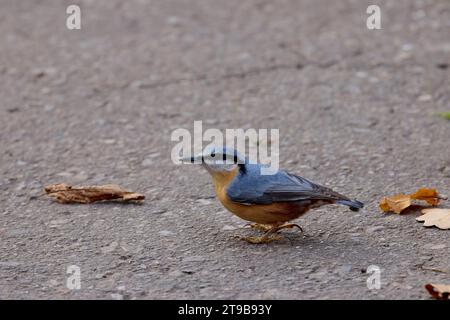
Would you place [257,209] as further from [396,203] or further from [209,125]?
[209,125]

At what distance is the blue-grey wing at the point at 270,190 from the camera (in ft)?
13.1

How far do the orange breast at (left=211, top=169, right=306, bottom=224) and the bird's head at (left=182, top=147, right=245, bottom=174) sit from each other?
0.03 m

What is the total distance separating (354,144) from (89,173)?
65.7 inches

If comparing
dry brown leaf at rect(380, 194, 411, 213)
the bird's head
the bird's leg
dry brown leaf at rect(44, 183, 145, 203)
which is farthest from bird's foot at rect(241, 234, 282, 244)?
dry brown leaf at rect(44, 183, 145, 203)

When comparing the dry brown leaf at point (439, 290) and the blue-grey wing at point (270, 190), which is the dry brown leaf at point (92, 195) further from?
the dry brown leaf at point (439, 290)

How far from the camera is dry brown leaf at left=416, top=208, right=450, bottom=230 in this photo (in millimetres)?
4195

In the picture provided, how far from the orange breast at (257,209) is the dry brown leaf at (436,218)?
2.13 ft

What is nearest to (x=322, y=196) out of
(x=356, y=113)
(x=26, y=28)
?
(x=356, y=113)

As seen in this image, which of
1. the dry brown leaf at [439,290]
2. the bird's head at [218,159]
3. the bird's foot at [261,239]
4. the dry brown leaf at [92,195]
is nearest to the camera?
the dry brown leaf at [439,290]

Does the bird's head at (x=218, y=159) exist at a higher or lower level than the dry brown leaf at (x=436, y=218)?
higher

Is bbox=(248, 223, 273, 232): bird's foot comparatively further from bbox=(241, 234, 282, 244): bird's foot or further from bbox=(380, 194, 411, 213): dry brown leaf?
bbox=(380, 194, 411, 213): dry brown leaf

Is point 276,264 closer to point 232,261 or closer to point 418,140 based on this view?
point 232,261

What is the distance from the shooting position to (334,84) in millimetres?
6602

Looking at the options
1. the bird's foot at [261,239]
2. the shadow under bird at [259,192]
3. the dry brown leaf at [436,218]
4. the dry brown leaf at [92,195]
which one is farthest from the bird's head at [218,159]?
the dry brown leaf at [436,218]
